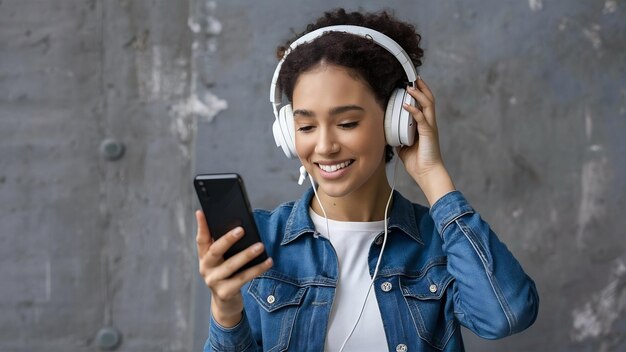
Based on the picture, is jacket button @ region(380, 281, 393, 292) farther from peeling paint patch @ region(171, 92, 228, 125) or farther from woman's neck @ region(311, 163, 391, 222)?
peeling paint patch @ region(171, 92, 228, 125)

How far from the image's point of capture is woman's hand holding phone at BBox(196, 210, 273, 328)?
1.63m

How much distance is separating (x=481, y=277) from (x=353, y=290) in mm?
282

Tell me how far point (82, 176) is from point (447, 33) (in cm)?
144

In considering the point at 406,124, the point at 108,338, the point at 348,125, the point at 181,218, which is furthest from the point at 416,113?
the point at 108,338

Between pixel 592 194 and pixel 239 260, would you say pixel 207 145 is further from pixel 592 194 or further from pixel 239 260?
pixel 239 260

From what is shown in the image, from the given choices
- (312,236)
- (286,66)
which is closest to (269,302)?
(312,236)

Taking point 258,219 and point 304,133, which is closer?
point 304,133

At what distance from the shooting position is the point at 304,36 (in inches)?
74.5

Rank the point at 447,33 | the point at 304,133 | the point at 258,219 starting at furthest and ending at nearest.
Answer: the point at 447,33 < the point at 258,219 < the point at 304,133

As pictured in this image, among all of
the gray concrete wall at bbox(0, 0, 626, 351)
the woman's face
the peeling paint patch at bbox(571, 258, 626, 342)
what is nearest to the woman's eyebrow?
the woman's face

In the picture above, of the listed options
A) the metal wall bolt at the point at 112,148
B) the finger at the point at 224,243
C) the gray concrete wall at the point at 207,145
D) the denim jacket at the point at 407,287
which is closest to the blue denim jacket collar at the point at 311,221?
the denim jacket at the point at 407,287

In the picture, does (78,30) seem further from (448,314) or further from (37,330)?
(448,314)

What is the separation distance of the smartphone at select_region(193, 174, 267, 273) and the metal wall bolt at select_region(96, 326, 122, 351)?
174 centimetres

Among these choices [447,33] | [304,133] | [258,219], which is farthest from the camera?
[447,33]
